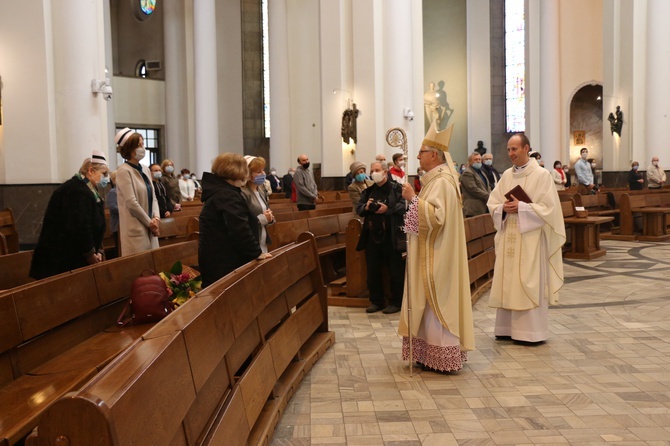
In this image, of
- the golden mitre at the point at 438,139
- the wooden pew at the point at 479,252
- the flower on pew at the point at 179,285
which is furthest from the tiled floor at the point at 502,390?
the golden mitre at the point at 438,139

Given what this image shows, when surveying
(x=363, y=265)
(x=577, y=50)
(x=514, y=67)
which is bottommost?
(x=363, y=265)

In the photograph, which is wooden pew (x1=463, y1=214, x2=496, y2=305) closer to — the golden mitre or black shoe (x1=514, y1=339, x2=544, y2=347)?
black shoe (x1=514, y1=339, x2=544, y2=347)

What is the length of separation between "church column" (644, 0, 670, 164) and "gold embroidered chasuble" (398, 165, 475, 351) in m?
16.5

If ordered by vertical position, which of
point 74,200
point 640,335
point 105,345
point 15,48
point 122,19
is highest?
point 122,19

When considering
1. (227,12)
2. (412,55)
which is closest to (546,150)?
(412,55)

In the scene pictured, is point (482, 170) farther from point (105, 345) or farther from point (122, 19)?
point (122, 19)

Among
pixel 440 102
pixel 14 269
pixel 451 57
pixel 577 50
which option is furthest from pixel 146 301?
pixel 451 57

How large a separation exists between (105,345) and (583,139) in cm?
2605

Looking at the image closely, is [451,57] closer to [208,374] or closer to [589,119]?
[589,119]

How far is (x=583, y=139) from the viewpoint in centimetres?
2747

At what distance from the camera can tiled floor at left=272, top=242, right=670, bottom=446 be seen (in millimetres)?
4156

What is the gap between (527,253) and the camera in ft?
21.3

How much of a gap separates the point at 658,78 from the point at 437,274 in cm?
1707

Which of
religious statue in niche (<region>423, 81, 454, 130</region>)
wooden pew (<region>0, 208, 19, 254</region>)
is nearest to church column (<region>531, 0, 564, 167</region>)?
religious statue in niche (<region>423, 81, 454, 130</region>)
